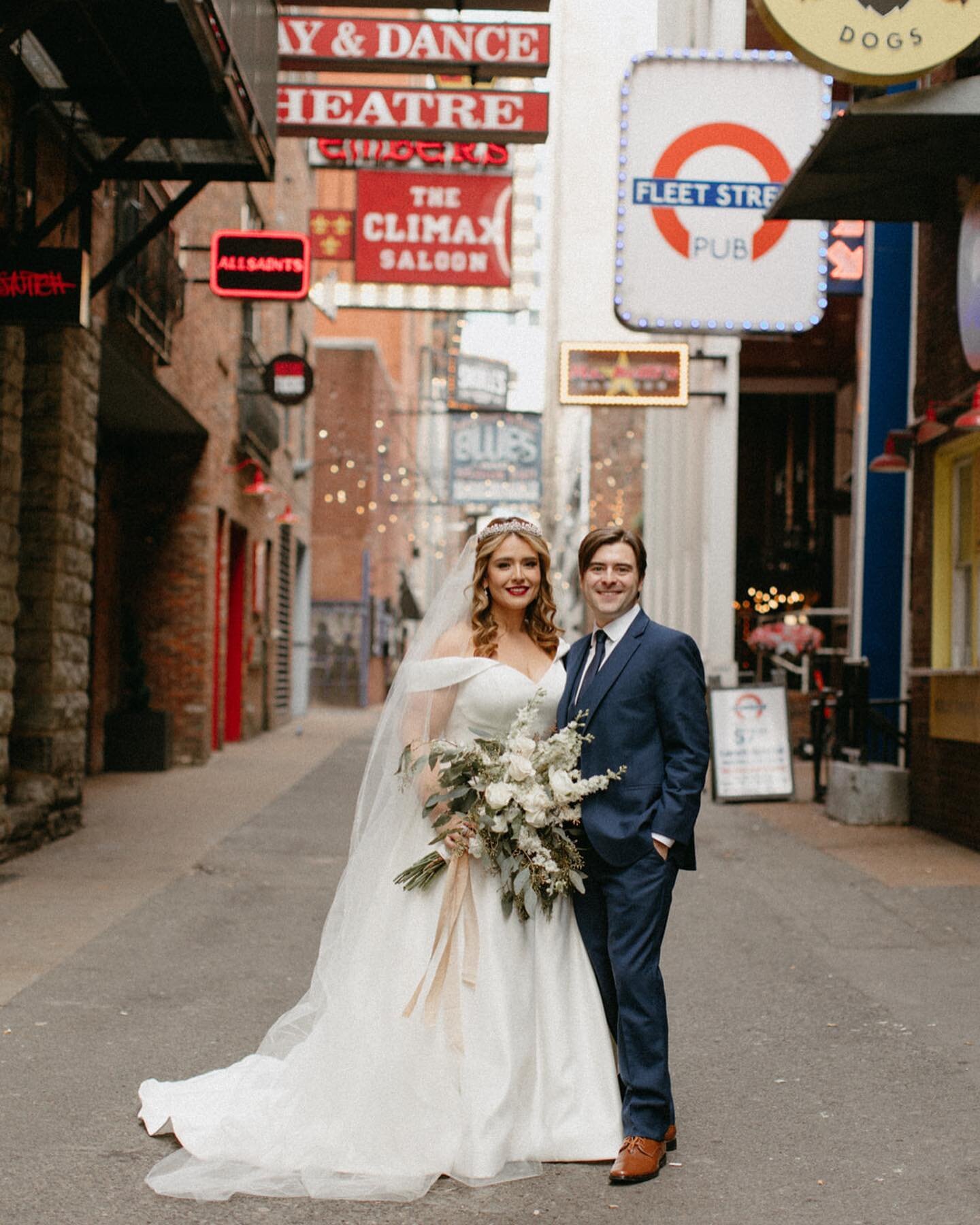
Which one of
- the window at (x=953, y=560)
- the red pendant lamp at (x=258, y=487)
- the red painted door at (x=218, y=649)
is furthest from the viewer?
the red pendant lamp at (x=258, y=487)

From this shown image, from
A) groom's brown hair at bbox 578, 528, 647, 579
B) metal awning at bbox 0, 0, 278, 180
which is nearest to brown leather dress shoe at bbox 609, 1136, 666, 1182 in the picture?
groom's brown hair at bbox 578, 528, 647, 579

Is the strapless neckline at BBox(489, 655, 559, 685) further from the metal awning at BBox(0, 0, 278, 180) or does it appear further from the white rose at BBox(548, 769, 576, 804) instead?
the metal awning at BBox(0, 0, 278, 180)

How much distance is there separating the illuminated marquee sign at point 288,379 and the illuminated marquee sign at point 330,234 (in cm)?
139

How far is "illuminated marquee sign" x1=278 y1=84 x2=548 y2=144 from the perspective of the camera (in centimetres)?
1232

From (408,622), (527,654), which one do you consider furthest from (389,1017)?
(408,622)

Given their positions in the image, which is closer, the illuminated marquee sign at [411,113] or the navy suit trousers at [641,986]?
the navy suit trousers at [641,986]

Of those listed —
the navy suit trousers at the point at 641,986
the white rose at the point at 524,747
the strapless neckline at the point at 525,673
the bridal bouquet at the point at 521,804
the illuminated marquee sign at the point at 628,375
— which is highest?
the illuminated marquee sign at the point at 628,375

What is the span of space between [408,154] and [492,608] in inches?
474

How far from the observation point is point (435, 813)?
4.38 m

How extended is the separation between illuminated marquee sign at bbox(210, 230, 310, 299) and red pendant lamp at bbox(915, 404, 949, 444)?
540 centimetres

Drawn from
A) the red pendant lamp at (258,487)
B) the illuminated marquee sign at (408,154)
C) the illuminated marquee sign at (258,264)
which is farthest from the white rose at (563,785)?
the red pendant lamp at (258,487)

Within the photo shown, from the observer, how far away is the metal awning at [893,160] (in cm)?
858

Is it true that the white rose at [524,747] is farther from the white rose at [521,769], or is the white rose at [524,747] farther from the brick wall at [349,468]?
the brick wall at [349,468]

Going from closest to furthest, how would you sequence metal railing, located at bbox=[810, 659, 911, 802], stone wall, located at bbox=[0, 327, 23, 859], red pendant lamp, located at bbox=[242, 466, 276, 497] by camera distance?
stone wall, located at bbox=[0, 327, 23, 859] → metal railing, located at bbox=[810, 659, 911, 802] → red pendant lamp, located at bbox=[242, 466, 276, 497]
